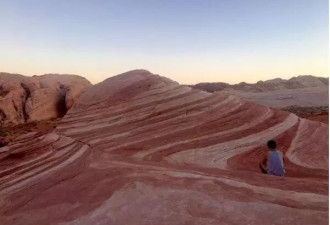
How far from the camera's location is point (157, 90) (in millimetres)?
11266

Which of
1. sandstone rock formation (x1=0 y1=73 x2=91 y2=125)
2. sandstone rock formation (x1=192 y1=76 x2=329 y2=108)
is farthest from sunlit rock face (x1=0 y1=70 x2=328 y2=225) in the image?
sandstone rock formation (x1=192 y1=76 x2=329 y2=108)

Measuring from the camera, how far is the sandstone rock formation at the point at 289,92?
71562 millimetres

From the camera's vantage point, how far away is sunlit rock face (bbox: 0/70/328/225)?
500 cm

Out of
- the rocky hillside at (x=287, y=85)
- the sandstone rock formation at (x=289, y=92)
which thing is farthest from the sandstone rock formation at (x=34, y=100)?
the rocky hillside at (x=287, y=85)

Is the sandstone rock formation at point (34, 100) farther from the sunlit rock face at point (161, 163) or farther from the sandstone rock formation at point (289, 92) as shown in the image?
the sandstone rock formation at point (289, 92)

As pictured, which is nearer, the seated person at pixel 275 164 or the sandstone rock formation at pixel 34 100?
the seated person at pixel 275 164

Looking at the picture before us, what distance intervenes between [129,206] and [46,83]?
48194 millimetres

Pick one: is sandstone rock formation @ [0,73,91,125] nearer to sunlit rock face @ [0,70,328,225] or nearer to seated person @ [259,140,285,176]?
sunlit rock face @ [0,70,328,225]

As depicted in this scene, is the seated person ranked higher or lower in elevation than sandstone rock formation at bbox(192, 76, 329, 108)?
lower

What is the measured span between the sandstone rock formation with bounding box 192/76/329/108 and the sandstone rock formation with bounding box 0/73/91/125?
39870 mm

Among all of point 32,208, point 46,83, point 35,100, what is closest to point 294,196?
point 32,208

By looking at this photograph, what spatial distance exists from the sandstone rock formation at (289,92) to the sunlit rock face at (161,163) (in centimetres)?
5997

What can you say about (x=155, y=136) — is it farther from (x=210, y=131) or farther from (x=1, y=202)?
(x=1, y=202)

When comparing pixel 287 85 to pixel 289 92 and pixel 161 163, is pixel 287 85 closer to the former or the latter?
pixel 289 92
